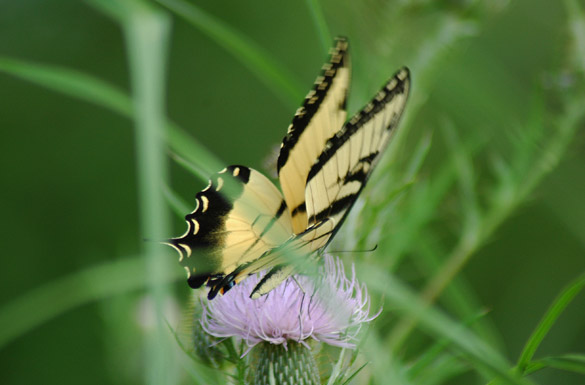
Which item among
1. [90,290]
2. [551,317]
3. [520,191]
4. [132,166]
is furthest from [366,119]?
[132,166]

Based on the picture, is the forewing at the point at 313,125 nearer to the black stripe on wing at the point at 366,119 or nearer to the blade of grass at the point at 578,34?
the black stripe on wing at the point at 366,119

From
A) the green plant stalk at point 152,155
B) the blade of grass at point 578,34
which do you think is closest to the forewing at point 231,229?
the green plant stalk at point 152,155

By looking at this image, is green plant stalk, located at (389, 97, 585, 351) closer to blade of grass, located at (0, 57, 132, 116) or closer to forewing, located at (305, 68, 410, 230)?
forewing, located at (305, 68, 410, 230)

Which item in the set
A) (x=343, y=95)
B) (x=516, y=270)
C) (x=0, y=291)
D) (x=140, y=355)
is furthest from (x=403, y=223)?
(x=0, y=291)

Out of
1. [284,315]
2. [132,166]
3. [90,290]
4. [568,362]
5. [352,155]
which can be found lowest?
[568,362]

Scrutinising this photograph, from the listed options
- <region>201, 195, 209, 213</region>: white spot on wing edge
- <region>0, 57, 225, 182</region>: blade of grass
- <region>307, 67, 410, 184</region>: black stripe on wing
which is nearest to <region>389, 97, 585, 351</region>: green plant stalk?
<region>307, 67, 410, 184</region>: black stripe on wing

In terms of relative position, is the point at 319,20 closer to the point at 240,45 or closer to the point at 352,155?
the point at 240,45

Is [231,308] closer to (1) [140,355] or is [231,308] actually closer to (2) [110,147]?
(1) [140,355]
